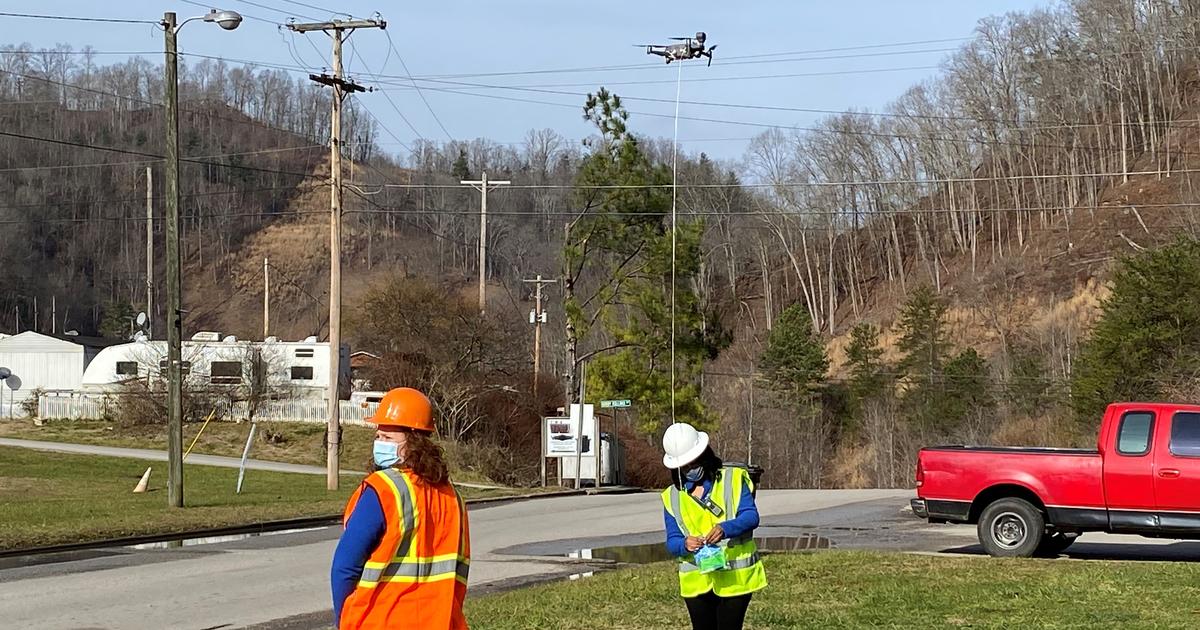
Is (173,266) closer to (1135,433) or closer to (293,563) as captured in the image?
(293,563)

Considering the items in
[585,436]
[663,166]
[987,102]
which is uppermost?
[987,102]

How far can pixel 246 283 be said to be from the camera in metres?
145

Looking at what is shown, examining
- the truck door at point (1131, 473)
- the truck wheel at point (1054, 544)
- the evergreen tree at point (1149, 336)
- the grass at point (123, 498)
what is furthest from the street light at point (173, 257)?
the evergreen tree at point (1149, 336)

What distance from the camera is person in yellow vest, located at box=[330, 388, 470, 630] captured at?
5.22 meters

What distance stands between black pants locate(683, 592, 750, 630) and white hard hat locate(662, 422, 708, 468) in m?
0.74

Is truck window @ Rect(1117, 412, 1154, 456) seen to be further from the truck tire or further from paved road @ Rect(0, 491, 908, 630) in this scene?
paved road @ Rect(0, 491, 908, 630)

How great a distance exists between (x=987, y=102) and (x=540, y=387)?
54970mm

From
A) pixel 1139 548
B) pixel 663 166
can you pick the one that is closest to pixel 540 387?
pixel 663 166

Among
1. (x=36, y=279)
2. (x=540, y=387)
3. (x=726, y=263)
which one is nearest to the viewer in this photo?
(x=540, y=387)

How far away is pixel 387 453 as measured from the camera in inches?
210

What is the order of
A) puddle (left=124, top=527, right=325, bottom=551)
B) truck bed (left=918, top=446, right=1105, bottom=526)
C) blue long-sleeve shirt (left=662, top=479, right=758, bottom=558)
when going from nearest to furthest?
1. blue long-sleeve shirt (left=662, top=479, right=758, bottom=558)
2. truck bed (left=918, top=446, right=1105, bottom=526)
3. puddle (left=124, top=527, right=325, bottom=551)

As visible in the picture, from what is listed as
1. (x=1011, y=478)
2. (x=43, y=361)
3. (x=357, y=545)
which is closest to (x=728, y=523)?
(x=357, y=545)

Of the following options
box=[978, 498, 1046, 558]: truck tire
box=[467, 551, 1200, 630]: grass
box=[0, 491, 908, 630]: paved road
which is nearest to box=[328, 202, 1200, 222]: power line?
box=[0, 491, 908, 630]: paved road

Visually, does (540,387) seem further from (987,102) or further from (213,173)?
(213,173)
